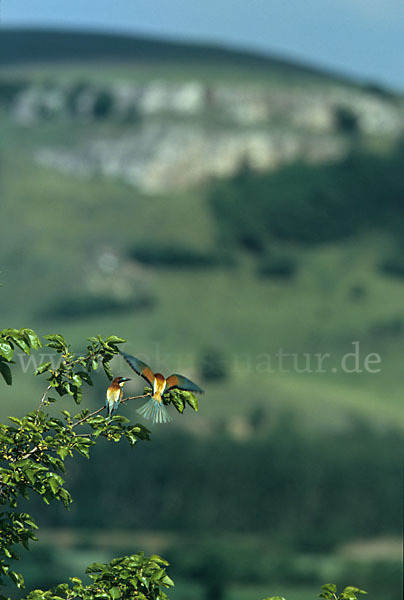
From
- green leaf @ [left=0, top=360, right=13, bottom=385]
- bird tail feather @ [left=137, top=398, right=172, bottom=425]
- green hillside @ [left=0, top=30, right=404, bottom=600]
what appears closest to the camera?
green leaf @ [left=0, top=360, right=13, bottom=385]

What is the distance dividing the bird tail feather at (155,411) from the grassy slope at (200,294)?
8393 cm

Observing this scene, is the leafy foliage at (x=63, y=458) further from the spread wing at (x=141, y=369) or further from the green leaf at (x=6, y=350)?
the green leaf at (x=6, y=350)

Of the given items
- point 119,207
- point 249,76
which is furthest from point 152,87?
point 119,207

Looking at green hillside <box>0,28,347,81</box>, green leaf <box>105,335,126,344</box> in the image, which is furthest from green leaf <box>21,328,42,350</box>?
green hillside <box>0,28,347,81</box>

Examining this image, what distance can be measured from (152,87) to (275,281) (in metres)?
32.7

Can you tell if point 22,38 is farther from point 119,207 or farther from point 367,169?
point 367,169

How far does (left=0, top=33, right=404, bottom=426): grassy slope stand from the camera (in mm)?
95000

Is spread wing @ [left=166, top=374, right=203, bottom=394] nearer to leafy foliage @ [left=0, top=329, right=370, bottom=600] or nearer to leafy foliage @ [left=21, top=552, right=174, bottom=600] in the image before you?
leafy foliage @ [left=0, top=329, right=370, bottom=600]

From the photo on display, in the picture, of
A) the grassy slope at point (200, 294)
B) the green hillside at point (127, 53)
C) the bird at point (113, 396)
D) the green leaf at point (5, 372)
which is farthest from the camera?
the green hillside at point (127, 53)

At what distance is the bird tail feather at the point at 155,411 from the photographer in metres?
7.65

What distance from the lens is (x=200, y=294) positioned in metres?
112

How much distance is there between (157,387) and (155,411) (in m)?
0.31

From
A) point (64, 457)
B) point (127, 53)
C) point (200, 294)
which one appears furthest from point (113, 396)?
point (127, 53)

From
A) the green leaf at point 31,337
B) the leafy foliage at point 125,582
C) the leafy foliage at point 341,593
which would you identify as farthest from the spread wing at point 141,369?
the leafy foliage at point 341,593
